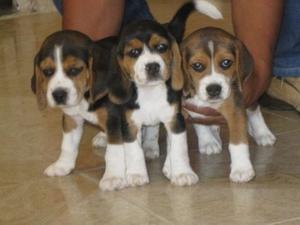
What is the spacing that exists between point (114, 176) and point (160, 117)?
0.23 m

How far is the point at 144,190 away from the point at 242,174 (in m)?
0.31

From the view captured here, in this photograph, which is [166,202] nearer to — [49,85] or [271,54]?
[49,85]

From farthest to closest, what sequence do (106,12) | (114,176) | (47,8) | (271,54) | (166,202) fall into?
(47,8), (106,12), (271,54), (114,176), (166,202)

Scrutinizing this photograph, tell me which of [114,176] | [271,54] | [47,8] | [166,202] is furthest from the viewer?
[47,8]

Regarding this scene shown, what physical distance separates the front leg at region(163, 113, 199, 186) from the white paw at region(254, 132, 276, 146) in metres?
0.48

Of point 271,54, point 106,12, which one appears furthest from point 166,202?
point 106,12

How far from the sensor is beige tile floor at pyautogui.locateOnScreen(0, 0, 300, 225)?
1970mm

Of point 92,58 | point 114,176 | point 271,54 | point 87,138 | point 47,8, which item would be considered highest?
point 92,58

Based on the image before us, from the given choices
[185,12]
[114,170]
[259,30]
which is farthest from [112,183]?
[259,30]

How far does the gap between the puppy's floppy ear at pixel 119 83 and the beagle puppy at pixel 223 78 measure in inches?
7.4

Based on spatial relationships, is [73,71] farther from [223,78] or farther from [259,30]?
[259,30]

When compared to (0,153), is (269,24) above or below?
above

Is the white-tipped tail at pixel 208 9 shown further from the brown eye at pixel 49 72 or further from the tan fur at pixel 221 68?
the brown eye at pixel 49 72

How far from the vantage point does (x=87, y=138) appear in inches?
112
